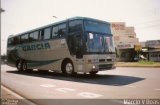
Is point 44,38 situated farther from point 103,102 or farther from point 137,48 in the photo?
point 137,48

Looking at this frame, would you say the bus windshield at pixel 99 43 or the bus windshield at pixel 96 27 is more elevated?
the bus windshield at pixel 96 27

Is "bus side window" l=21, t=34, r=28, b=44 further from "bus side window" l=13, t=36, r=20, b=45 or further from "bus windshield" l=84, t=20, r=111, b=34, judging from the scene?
"bus windshield" l=84, t=20, r=111, b=34

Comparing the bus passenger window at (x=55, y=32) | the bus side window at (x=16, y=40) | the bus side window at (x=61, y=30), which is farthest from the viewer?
the bus side window at (x=16, y=40)

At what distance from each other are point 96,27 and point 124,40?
44.5 meters

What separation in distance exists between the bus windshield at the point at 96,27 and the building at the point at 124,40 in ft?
136

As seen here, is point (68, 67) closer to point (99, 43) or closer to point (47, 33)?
point (99, 43)

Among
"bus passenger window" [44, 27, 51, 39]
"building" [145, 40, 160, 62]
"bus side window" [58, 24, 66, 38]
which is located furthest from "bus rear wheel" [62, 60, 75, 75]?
"building" [145, 40, 160, 62]

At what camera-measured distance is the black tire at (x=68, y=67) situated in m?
15.2

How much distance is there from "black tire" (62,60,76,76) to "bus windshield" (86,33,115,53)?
1.92 m

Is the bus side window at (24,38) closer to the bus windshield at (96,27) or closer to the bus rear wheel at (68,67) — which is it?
the bus rear wheel at (68,67)

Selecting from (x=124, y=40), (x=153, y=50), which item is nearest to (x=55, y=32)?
(x=124, y=40)

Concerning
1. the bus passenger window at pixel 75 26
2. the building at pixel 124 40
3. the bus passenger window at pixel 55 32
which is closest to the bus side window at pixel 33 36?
the bus passenger window at pixel 55 32

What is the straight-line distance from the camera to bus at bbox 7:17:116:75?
46.0 ft

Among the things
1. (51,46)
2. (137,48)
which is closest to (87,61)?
(51,46)
